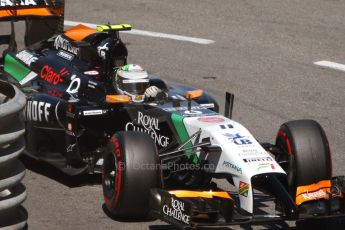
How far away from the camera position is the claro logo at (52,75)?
10.4 metres

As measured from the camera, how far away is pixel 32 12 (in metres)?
11.6

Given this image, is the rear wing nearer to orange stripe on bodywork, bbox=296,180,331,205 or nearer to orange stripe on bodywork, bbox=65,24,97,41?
orange stripe on bodywork, bbox=65,24,97,41

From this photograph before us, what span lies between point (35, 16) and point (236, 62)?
13.2 feet

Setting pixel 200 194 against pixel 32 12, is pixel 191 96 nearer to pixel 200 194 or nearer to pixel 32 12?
pixel 200 194

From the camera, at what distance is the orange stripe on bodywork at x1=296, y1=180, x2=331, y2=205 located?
786 centimetres

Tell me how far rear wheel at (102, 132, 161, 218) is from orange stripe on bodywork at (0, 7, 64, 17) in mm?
3661

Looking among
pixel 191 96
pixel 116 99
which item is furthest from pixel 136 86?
pixel 191 96

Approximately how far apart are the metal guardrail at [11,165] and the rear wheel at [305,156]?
7.87 ft

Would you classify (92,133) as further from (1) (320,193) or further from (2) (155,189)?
(1) (320,193)

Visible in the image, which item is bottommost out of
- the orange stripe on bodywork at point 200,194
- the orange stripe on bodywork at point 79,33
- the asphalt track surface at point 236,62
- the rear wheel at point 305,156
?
the asphalt track surface at point 236,62

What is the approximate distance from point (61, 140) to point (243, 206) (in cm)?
282

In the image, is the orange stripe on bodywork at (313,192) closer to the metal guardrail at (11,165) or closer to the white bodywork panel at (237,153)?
the white bodywork panel at (237,153)

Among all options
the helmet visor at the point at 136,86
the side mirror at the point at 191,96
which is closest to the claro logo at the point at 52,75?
the helmet visor at the point at 136,86

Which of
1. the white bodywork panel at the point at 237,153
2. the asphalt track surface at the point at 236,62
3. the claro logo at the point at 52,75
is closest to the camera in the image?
the white bodywork panel at the point at 237,153
